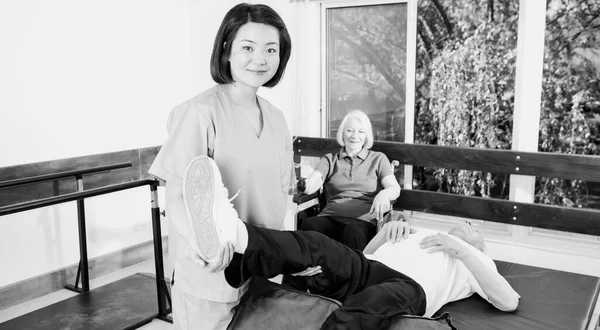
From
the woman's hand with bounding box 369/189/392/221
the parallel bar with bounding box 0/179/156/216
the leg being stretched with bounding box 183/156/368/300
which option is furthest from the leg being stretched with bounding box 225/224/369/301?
the woman's hand with bounding box 369/189/392/221

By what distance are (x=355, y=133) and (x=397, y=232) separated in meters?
1.27

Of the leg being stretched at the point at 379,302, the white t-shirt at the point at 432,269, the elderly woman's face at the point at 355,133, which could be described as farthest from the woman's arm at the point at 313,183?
the leg being stretched at the point at 379,302

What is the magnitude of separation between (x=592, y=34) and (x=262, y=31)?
2.62 metres

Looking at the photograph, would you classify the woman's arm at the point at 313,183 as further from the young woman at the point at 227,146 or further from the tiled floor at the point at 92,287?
the young woman at the point at 227,146

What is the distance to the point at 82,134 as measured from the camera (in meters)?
3.66

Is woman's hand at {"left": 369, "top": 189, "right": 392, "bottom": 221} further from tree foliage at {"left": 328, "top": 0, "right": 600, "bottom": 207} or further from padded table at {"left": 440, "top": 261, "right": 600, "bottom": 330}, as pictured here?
tree foliage at {"left": 328, "top": 0, "right": 600, "bottom": 207}

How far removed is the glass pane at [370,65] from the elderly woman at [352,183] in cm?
62

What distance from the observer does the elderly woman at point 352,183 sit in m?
3.40

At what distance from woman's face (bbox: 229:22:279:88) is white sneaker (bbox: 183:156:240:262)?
346mm

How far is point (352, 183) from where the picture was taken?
357cm

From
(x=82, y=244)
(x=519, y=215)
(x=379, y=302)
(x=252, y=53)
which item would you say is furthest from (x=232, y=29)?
(x=519, y=215)

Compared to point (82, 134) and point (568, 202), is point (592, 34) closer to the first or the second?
point (568, 202)

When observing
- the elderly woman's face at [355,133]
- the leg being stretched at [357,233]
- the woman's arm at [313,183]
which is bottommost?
the leg being stretched at [357,233]

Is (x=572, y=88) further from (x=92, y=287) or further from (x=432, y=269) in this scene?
(x=92, y=287)
